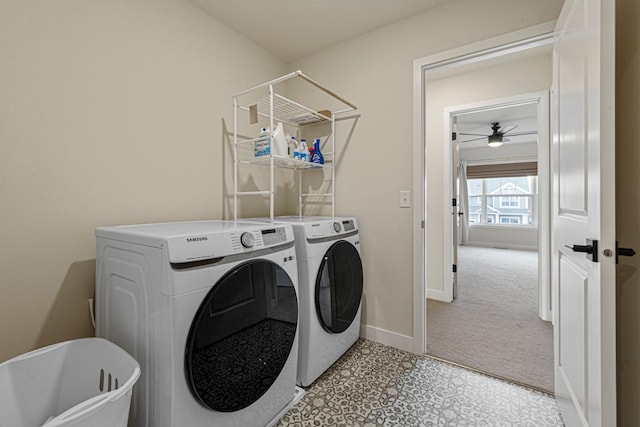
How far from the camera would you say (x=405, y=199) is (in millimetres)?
1986

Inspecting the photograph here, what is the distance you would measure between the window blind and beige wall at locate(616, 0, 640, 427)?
5.99 m

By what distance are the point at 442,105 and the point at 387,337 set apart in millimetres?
2459

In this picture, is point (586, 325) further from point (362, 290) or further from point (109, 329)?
point (109, 329)

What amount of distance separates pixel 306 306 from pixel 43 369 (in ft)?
3.56

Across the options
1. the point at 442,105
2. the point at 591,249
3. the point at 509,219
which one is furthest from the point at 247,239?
the point at 509,219

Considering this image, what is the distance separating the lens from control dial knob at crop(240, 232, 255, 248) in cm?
114

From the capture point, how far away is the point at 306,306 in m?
1.56

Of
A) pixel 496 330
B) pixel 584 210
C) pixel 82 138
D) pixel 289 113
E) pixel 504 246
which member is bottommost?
pixel 496 330

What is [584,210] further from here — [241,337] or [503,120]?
[503,120]

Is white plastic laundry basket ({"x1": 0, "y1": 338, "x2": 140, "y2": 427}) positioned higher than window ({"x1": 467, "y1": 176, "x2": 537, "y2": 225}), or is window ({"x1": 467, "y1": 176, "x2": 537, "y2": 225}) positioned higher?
window ({"x1": 467, "y1": 176, "x2": 537, "y2": 225})

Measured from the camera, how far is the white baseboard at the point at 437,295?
9.94 ft

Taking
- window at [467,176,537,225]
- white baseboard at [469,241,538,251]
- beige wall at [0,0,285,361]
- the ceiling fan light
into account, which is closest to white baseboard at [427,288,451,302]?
beige wall at [0,0,285,361]

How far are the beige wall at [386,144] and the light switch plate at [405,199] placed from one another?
0.04 metres

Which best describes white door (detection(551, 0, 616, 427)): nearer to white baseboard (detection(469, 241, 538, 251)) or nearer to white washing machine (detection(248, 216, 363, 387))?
white washing machine (detection(248, 216, 363, 387))
